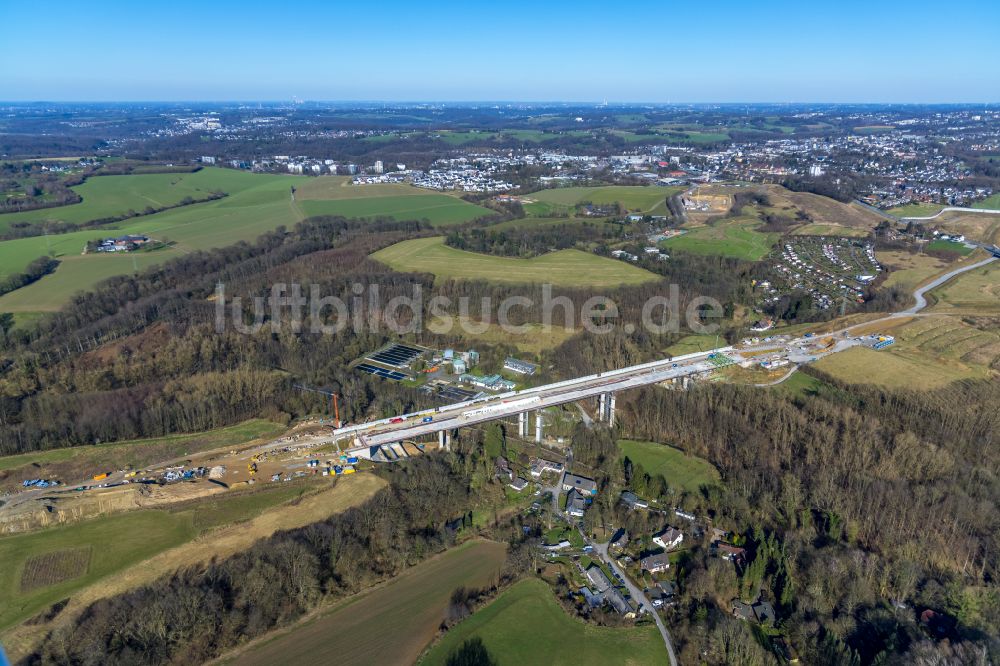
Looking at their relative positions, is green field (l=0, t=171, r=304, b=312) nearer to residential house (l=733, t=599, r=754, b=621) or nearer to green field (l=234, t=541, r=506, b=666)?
green field (l=234, t=541, r=506, b=666)

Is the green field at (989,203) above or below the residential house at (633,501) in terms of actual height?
above

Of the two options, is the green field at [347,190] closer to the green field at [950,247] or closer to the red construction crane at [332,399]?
the red construction crane at [332,399]

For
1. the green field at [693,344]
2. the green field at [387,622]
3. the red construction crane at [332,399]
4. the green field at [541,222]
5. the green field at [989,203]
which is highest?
the green field at [989,203]

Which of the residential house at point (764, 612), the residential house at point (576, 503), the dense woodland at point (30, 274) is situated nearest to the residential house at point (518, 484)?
the residential house at point (576, 503)

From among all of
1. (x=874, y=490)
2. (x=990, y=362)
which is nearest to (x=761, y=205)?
(x=990, y=362)

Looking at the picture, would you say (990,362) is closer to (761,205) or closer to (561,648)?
(561,648)

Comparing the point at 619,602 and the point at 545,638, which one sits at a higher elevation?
the point at 619,602

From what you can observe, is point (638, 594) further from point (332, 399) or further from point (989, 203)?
point (989, 203)

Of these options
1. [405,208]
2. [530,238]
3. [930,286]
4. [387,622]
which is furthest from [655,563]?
[405,208]
